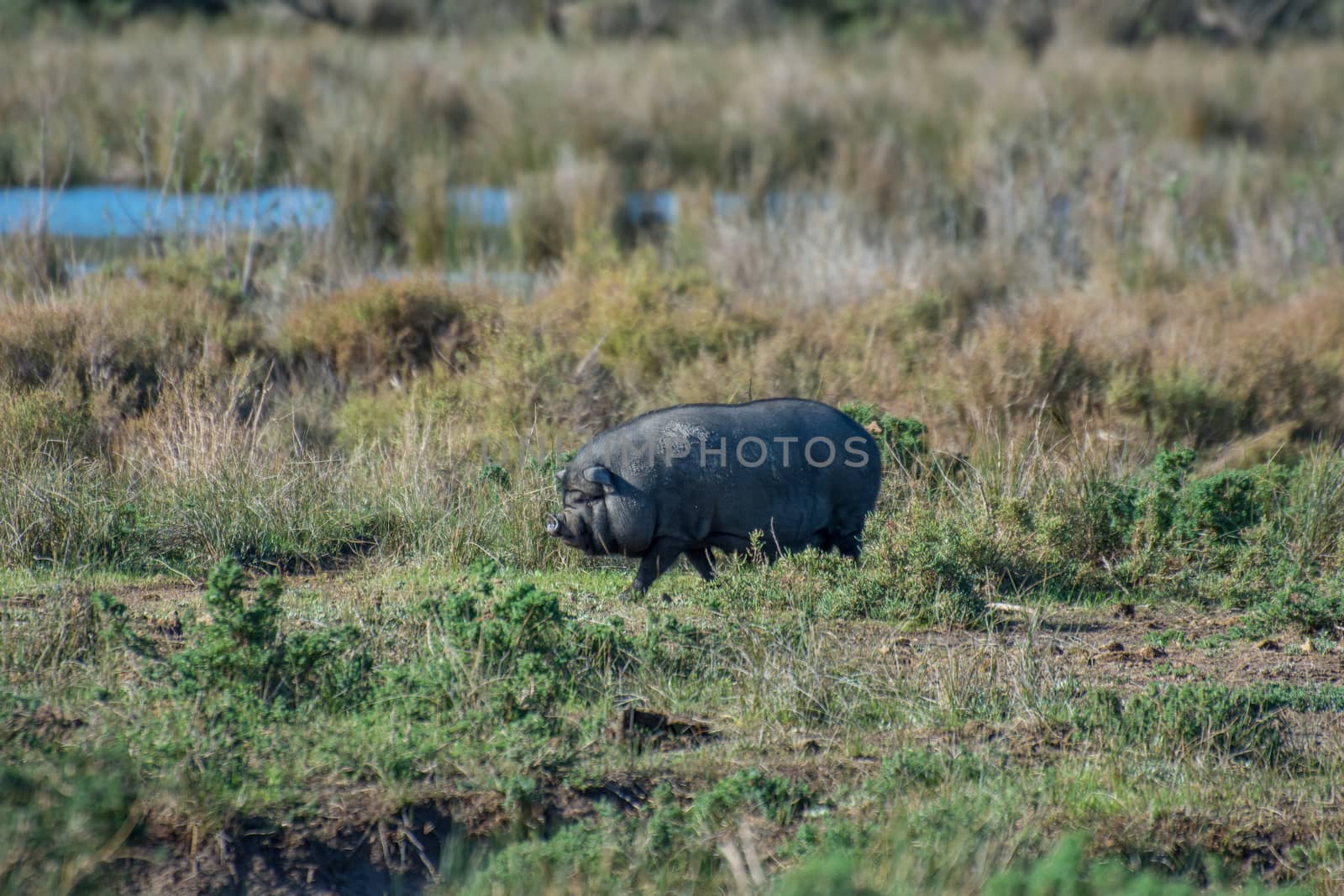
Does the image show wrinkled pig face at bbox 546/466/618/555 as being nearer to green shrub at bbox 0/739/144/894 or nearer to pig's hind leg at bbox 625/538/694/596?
pig's hind leg at bbox 625/538/694/596

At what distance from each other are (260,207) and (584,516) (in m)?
9.89

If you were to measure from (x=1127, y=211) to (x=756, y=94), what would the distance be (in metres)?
5.72

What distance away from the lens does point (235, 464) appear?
7340 mm

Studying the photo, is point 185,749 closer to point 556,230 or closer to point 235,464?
point 235,464

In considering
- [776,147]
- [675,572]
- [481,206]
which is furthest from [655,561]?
[776,147]

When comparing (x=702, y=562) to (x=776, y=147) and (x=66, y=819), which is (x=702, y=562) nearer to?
(x=66, y=819)

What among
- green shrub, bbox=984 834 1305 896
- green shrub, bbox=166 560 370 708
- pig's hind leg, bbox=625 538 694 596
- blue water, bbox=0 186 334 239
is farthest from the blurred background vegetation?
green shrub, bbox=984 834 1305 896

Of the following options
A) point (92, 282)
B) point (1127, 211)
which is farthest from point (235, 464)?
point (1127, 211)

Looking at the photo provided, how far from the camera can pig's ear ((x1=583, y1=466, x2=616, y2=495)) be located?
5.90 meters

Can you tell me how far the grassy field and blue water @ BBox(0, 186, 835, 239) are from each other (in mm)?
340

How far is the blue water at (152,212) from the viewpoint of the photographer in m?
11.9

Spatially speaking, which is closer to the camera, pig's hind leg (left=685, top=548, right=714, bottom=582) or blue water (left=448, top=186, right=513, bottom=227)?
pig's hind leg (left=685, top=548, right=714, bottom=582)

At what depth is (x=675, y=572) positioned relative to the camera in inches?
277

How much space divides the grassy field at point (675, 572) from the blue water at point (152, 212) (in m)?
0.32
